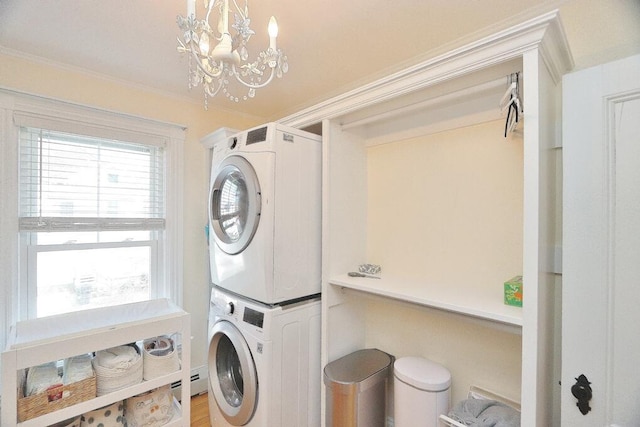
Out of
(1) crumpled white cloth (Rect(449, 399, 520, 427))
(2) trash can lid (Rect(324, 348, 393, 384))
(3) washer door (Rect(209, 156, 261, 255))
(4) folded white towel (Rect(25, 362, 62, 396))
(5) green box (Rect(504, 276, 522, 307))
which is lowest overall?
(2) trash can lid (Rect(324, 348, 393, 384))

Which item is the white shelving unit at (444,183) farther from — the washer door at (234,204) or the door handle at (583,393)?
the washer door at (234,204)

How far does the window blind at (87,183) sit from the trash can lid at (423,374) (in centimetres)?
203

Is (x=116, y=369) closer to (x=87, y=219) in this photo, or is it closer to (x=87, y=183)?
(x=87, y=219)

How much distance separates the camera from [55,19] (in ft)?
4.76

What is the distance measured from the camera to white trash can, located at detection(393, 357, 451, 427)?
1.36 meters

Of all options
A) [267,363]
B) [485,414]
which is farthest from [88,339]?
[485,414]

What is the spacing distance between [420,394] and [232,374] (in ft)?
3.93

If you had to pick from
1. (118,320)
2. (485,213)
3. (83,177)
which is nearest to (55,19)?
(83,177)

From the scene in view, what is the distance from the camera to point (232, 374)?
74.3 inches

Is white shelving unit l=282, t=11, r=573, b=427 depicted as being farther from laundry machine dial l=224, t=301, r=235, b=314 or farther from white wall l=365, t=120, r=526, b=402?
laundry machine dial l=224, t=301, r=235, b=314

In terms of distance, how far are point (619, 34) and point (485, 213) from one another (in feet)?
2.94

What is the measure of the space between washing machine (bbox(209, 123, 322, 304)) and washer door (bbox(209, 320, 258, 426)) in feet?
0.90

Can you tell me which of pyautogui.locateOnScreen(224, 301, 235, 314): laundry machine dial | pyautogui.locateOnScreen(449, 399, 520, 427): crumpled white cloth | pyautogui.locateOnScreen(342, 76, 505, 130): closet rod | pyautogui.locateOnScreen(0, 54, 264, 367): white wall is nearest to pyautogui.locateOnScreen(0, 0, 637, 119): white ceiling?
pyautogui.locateOnScreen(0, 54, 264, 367): white wall

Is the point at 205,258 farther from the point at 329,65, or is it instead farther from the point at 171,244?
the point at 329,65
